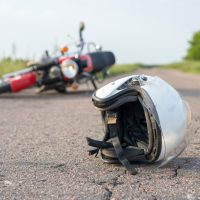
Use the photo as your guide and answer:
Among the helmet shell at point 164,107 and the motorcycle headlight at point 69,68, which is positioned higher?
the helmet shell at point 164,107

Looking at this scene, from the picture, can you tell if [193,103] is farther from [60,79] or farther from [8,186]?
[8,186]

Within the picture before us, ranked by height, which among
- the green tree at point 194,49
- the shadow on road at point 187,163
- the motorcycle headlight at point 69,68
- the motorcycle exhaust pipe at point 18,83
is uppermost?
the shadow on road at point 187,163

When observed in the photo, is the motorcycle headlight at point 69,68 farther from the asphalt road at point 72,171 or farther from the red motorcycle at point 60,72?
the asphalt road at point 72,171

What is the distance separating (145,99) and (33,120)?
3238 millimetres

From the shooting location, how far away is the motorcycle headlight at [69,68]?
33.2 ft

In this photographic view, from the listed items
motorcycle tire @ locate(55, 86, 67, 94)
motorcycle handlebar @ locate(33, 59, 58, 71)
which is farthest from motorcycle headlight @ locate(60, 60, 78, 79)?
motorcycle tire @ locate(55, 86, 67, 94)

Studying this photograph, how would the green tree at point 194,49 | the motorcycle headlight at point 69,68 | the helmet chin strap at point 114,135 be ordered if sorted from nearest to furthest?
the helmet chin strap at point 114,135
the motorcycle headlight at point 69,68
the green tree at point 194,49

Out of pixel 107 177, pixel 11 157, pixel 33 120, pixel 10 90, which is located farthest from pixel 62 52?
pixel 107 177

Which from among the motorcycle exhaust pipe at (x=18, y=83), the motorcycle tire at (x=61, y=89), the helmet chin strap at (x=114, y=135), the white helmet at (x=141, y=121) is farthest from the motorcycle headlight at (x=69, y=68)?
the helmet chin strap at (x=114, y=135)

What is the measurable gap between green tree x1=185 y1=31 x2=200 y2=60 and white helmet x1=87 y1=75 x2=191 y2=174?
96.5 metres

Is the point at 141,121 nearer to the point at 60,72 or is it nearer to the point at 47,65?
the point at 60,72

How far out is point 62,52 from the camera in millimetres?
10680

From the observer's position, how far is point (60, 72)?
10250mm

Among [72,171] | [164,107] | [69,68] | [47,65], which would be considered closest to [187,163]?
[164,107]
